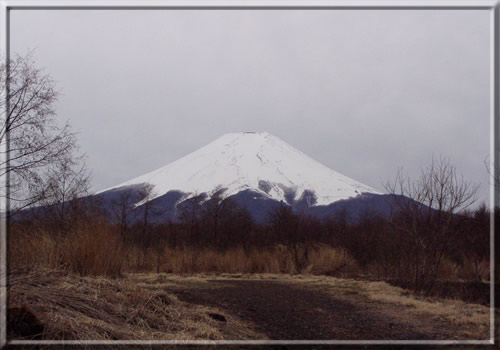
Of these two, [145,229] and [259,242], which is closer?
[145,229]

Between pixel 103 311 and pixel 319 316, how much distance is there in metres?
3.63

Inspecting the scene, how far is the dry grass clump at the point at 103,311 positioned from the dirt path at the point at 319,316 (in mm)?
661

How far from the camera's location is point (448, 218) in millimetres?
10789

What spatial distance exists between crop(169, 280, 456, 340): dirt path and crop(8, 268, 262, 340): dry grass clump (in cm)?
66

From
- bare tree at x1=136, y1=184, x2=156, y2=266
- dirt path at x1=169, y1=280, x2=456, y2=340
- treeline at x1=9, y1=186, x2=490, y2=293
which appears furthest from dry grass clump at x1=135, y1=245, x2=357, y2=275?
dirt path at x1=169, y1=280, x2=456, y2=340

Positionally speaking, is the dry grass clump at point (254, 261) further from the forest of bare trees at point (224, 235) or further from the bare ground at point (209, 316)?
the bare ground at point (209, 316)

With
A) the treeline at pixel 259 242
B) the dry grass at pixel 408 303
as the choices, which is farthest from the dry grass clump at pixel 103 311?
the dry grass at pixel 408 303

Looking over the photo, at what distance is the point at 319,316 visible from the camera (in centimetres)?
803

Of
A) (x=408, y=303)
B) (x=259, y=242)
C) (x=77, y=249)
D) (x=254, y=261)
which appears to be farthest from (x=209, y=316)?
(x=259, y=242)

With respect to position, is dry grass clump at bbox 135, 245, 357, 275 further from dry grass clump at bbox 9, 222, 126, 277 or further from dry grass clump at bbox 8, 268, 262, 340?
dry grass clump at bbox 8, 268, 262, 340

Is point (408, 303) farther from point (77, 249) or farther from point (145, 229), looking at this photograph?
point (145, 229)

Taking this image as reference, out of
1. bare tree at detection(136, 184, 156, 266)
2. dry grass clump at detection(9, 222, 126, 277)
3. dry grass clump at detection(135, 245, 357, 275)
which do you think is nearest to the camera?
dry grass clump at detection(9, 222, 126, 277)

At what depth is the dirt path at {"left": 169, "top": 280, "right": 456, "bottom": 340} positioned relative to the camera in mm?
6445

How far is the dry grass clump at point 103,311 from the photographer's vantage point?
4801 mm
